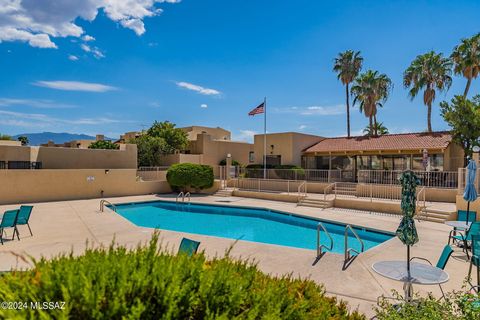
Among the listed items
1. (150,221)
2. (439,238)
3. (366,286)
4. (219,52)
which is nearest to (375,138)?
(219,52)

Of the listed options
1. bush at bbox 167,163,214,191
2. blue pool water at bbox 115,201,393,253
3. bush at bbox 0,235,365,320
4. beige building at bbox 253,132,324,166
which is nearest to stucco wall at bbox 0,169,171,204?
bush at bbox 167,163,214,191

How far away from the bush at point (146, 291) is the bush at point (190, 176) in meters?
21.5

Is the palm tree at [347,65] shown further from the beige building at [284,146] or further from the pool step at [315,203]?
the pool step at [315,203]

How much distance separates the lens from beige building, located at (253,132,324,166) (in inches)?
1094

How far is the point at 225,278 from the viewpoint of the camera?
2.75 m

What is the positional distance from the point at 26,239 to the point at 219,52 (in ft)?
59.4

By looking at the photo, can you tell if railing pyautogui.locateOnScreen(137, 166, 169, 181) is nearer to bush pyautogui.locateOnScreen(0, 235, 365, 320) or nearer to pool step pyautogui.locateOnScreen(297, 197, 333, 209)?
pool step pyautogui.locateOnScreen(297, 197, 333, 209)

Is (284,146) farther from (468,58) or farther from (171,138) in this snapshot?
(468,58)

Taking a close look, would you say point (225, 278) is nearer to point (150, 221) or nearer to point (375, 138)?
point (150, 221)

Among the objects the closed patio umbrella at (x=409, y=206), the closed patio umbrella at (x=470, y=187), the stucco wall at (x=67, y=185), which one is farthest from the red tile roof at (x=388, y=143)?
the closed patio umbrella at (x=409, y=206)

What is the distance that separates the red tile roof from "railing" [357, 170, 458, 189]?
3.49m

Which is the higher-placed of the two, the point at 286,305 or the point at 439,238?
the point at 286,305

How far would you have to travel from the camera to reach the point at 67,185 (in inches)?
842

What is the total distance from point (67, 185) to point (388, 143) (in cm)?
2465
